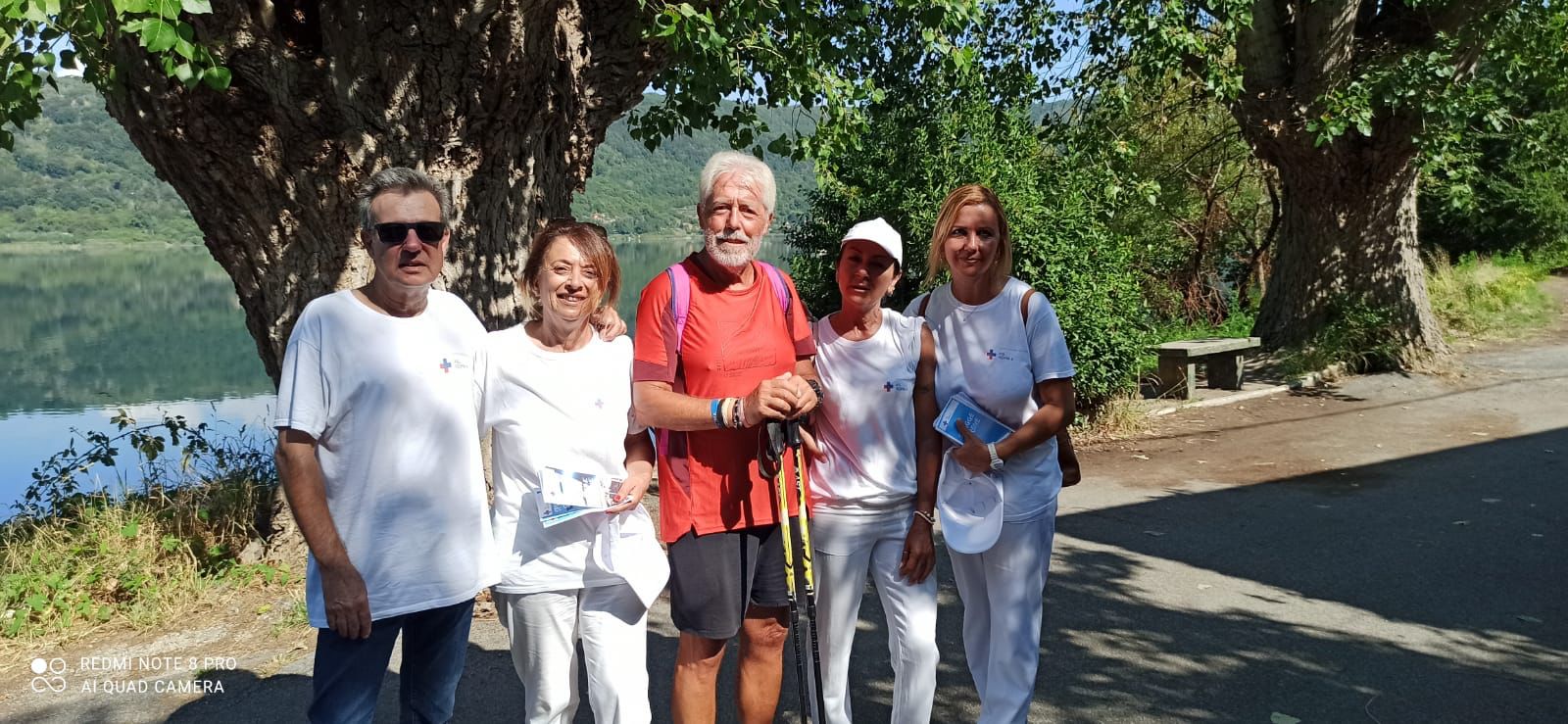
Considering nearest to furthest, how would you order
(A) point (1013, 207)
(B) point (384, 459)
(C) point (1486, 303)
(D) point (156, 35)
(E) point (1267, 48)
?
1. (B) point (384, 459)
2. (D) point (156, 35)
3. (A) point (1013, 207)
4. (E) point (1267, 48)
5. (C) point (1486, 303)

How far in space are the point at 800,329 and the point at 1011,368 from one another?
2.35ft

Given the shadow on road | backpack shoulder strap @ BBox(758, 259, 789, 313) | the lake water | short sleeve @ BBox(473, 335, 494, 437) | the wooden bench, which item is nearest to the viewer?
short sleeve @ BBox(473, 335, 494, 437)

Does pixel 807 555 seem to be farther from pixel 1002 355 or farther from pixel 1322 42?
pixel 1322 42

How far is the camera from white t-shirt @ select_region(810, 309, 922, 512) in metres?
3.35

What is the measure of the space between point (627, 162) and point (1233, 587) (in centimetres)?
15399

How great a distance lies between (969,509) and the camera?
3455 millimetres

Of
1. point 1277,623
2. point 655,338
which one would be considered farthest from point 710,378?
point 1277,623

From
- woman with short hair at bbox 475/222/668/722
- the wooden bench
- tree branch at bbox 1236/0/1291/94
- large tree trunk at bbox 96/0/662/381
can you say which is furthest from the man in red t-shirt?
tree branch at bbox 1236/0/1291/94

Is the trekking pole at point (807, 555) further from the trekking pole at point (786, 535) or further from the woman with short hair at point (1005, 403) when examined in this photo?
the woman with short hair at point (1005, 403)

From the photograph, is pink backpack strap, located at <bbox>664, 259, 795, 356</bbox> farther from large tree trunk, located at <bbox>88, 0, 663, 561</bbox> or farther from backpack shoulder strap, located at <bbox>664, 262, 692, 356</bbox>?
large tree trunk, located at <bbox>88, 0, 663, 561</bbox>

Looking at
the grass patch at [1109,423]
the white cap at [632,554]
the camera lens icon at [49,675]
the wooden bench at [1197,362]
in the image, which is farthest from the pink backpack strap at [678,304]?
the wooden bench at [1197,362]

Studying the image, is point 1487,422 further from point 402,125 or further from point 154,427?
point 154,427

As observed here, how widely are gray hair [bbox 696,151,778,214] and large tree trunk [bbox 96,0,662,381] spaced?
268 centimetres

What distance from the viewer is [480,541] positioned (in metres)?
2.90
